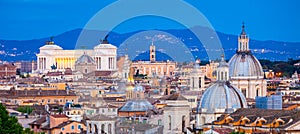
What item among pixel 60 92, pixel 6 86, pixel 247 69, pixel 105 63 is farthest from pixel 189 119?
pixel 105 63

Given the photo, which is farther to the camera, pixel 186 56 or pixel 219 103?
pixel 186 56

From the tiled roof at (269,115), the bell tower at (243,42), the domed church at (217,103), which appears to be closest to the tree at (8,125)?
the tiled roof at (269,115)

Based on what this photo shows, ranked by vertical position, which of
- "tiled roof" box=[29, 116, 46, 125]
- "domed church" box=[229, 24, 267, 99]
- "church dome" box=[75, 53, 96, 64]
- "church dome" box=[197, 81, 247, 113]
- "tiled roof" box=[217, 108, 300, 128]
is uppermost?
"church dome" box=[75, 53, 96, 64]

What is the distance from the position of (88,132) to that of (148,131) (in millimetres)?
2832

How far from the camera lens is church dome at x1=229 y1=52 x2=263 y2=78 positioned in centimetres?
6812

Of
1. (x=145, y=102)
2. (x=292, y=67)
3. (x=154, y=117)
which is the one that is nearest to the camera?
(x=154, y=117)

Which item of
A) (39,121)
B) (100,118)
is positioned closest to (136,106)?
(39,121)

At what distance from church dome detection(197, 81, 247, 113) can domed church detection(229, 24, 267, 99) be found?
18634 millimetres

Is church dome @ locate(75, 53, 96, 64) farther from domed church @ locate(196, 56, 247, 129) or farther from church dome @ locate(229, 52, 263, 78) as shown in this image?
domed church @ locate(196, 56, 247, 129)

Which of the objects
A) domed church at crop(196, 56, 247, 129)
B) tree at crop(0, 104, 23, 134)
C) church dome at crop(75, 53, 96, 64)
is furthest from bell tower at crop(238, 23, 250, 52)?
church dome at crop(75, 53, 96, 64)

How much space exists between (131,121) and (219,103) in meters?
3.48

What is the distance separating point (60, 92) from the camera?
79000mm

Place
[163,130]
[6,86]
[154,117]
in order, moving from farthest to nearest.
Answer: [6,86]
[154,117]
[163,130]

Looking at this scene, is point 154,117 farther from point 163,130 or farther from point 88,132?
point 88,132
